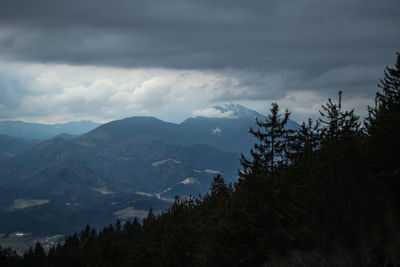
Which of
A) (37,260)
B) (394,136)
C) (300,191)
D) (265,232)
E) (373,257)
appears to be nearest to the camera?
(373,257)

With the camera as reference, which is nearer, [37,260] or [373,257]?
[373,257]

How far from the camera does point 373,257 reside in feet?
44.1

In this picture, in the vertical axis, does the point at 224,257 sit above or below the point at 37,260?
above

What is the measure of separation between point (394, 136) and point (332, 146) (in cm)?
554

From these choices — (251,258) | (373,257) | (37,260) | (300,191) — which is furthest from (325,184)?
(37,260)

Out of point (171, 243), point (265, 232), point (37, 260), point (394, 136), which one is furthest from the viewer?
point (37, 260)

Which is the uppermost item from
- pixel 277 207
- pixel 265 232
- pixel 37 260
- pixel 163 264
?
pixel 277 207

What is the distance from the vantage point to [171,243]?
5288 cm

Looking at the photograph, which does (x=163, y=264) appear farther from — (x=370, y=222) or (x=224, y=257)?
(x=370, y=222)

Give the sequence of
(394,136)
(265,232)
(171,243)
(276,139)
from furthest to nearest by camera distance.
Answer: (171,243), (276,139), (265,232), (394,136)

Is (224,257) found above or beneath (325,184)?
beneath

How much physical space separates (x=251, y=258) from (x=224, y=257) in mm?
3098

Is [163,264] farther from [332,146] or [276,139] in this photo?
[332,146]

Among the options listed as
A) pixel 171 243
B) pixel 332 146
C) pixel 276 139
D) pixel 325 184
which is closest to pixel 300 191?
pixel 325 184
